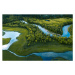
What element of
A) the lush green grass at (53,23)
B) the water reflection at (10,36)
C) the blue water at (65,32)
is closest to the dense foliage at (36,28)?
the lush green grass at (53,23)

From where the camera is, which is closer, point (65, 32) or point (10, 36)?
point (65, 32)

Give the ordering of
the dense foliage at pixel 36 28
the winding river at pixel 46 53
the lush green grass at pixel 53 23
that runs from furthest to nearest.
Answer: the lush green grass at pixel 53 23
the dense foliage at pixel 36 28
the winding river at pixel 46 53

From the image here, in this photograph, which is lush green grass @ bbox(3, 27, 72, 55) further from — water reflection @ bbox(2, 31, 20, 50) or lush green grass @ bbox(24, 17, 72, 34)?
lush green grass @ bbox(24, 17, 72, 34)

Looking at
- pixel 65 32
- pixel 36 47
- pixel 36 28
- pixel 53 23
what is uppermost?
pixel 53 23

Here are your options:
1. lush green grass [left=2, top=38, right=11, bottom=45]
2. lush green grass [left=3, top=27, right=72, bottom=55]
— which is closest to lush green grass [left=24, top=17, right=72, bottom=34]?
lush green grass [left=3, top=27, right=72, bottom=55]

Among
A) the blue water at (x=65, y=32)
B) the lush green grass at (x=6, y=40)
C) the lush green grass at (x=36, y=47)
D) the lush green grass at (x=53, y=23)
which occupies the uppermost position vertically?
the lush green grass at (x=53, y=23)

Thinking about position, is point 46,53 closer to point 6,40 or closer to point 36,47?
point 36,47

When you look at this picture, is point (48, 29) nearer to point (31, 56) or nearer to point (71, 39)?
point (71, 39)

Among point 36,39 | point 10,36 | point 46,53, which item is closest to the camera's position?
point 46,53

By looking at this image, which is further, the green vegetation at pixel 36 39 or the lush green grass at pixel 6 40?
the lush green grass at pixel 6 40

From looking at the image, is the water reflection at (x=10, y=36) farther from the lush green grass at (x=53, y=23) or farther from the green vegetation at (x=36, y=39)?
the lush green grass at (x=53, y=23)

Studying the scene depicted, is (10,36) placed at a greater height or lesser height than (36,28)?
lesser

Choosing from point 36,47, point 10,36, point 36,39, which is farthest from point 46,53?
point 10,36
